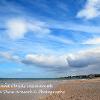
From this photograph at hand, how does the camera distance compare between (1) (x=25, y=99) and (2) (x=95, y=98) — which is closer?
(2) (x=95, y=98)

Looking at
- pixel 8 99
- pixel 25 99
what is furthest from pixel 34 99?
pixel 8 99

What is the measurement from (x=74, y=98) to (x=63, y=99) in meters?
1.15

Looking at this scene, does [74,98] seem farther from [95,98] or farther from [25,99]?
[25,99]

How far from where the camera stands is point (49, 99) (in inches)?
1112

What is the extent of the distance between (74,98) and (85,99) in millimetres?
1621

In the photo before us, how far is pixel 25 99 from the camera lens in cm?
2853

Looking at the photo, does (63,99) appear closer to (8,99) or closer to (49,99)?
(49,99)

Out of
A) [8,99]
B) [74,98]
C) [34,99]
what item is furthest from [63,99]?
[8,99]

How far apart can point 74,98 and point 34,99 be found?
4449 mm

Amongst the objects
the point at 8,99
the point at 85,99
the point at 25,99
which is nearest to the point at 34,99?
the point at 25,99

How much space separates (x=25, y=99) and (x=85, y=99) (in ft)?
22.0

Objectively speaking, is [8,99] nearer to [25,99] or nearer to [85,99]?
[25,99]

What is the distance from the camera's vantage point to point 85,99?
2591 centimetres

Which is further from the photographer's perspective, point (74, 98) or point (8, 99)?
point (8, 99)
